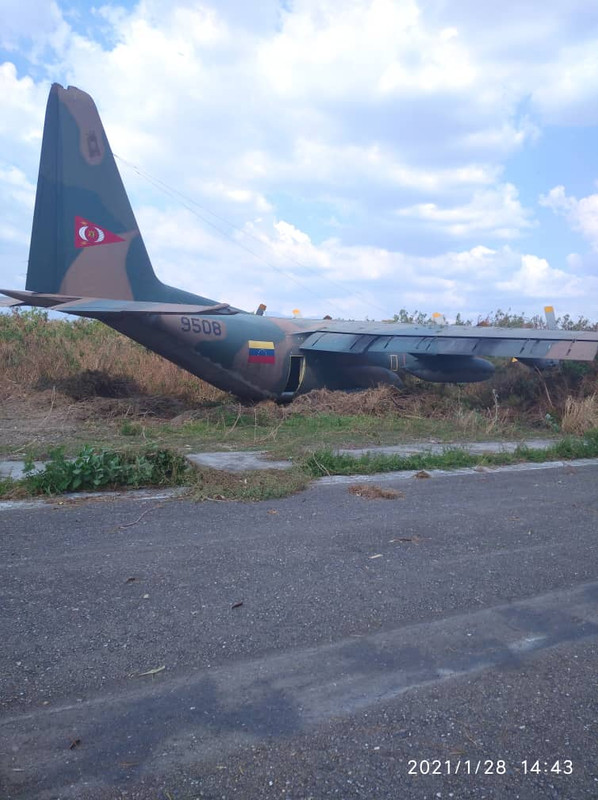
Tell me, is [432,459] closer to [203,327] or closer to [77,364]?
[203,327]

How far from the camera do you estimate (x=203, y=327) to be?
14.5m

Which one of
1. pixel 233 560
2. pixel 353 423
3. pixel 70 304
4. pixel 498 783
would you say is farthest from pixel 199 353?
pixel 498 783

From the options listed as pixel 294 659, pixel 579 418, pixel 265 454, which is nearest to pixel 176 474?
pixel 265 454

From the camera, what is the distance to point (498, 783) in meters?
2.53

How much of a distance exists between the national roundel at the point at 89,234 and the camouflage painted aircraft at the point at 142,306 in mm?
22

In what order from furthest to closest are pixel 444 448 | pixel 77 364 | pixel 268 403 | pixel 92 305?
1. pixel 77 364
2. pixel 268 403
3. pixel 92 305
4. pixel 444 448

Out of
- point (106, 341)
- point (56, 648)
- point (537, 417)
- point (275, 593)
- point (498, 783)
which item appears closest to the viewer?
point (498, 783)

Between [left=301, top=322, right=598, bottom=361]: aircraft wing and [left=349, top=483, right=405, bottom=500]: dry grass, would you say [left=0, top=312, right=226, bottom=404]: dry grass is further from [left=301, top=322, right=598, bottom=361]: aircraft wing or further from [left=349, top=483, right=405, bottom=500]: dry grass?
[left=349, top=483, right=405, bottom=500]: dry grass

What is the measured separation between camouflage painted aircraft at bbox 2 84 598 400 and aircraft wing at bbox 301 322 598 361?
0.03 meters

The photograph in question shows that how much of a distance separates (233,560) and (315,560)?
2.23 feet

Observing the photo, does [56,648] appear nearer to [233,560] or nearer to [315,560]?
[233,560]

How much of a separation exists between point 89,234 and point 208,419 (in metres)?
4.90

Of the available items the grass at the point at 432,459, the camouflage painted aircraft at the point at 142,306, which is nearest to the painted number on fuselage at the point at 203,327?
the camouflage painted aircraft at the point at 142,306

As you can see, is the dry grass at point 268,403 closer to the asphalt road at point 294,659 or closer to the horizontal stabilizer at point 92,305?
the horizontal stabilizer at point 92,305
